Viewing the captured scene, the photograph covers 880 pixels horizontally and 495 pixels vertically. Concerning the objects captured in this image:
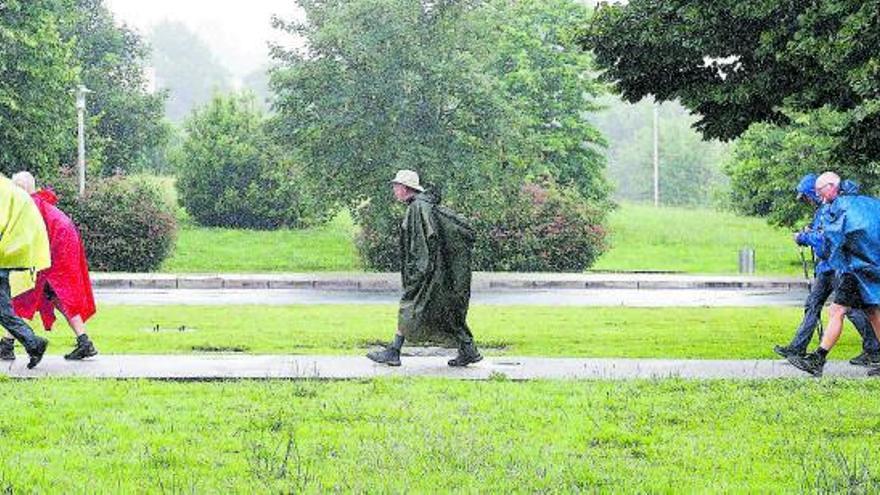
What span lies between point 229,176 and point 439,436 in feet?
124

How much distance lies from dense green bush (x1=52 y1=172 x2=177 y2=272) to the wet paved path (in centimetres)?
709

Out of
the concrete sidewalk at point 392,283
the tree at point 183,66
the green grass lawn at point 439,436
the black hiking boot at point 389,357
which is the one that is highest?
the tree at point 183,66

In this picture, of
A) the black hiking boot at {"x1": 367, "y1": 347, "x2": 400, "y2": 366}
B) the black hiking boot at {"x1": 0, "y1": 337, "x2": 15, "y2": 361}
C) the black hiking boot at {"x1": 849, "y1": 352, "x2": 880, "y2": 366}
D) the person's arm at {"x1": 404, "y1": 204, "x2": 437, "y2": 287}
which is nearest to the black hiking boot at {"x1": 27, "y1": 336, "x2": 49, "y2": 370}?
the black hiking boot at {"x1": 0, "y1": 337, "x2": 15, "y2": 361}

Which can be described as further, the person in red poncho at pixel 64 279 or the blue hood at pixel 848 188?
the person in red poncho at pixel 64 279

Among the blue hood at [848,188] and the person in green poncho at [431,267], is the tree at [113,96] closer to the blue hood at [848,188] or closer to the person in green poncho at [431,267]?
the person in green poncho at [431,267]

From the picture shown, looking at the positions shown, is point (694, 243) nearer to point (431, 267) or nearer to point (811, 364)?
point (811, 364)

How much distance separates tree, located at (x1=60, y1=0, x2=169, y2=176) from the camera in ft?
166

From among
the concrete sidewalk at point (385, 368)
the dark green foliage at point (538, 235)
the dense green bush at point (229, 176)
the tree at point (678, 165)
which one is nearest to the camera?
the concrete sidewalk at point (385, 368)

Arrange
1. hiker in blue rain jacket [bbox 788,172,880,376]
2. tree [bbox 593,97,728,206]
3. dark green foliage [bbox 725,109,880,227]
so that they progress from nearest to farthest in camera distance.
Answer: hiker in blue rain jacket [bbox 788,172,880,376] → dark green foliage [bbox 725,109,880,227] → tree [bbox 593,97,728,206]

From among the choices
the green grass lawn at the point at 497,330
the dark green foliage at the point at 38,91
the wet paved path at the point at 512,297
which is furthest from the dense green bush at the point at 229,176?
the green grass lawn at the point at 497,330

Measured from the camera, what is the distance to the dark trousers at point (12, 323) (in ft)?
35.8

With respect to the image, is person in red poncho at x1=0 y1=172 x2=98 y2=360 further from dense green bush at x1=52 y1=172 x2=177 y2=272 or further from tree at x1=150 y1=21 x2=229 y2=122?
tree at x1=150 y1=21 x2=229 y2=122

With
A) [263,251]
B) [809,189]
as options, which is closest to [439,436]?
[809,189]

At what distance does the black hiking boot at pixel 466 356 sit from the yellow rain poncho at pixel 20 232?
3498 mm
